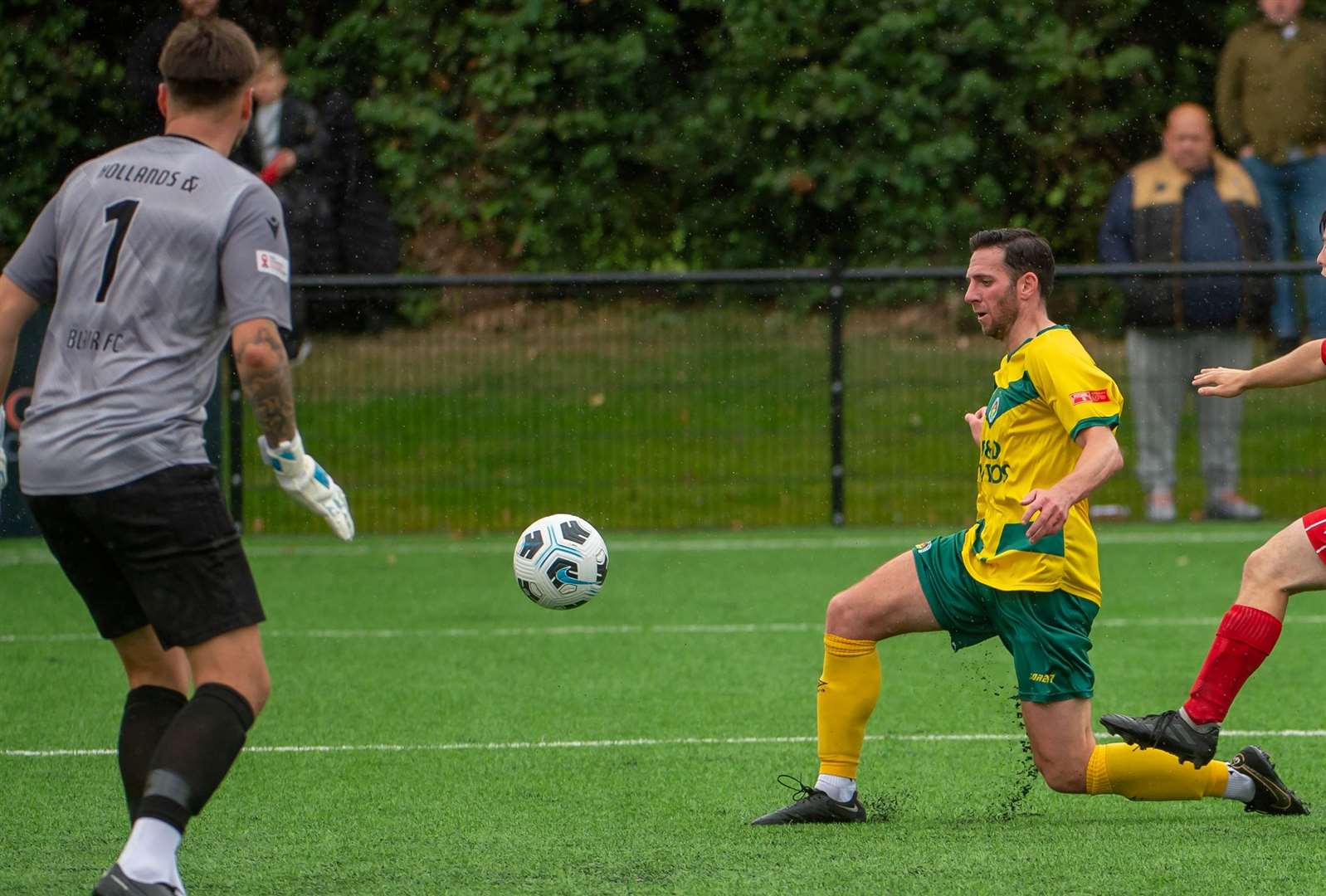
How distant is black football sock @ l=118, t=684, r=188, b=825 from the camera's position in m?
4.23

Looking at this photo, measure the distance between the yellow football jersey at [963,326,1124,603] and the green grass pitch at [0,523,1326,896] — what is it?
68 cm

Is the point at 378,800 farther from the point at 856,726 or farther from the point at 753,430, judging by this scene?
the point at 753,430

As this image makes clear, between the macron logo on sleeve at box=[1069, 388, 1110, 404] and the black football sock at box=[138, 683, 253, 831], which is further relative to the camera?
the macron logo on sleeve at box=[1069, 388, 1110, 404]

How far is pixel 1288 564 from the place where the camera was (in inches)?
196

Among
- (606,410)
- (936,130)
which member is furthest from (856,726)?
(936,130)

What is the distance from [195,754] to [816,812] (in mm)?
1954

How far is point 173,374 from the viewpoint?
396 centimetres

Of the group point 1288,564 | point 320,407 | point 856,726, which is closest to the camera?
point 1288,564

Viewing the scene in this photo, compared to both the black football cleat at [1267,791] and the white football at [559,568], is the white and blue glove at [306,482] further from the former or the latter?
the black football cleat at [1267,791]

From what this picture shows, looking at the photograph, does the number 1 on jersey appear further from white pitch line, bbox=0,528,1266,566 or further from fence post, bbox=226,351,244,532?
fence post, bbox=226,351,244,532

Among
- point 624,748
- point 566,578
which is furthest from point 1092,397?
point 624,748

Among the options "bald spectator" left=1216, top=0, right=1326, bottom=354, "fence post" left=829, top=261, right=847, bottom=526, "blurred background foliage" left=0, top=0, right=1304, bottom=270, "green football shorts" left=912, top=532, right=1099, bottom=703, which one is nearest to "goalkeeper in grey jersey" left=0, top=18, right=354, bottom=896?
"green football shorts" left=912, top=532, right=1099, bottom=703

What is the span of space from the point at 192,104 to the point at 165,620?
110cm

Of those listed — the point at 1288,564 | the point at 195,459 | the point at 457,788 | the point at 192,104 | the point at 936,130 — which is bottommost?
the point at 457,788
